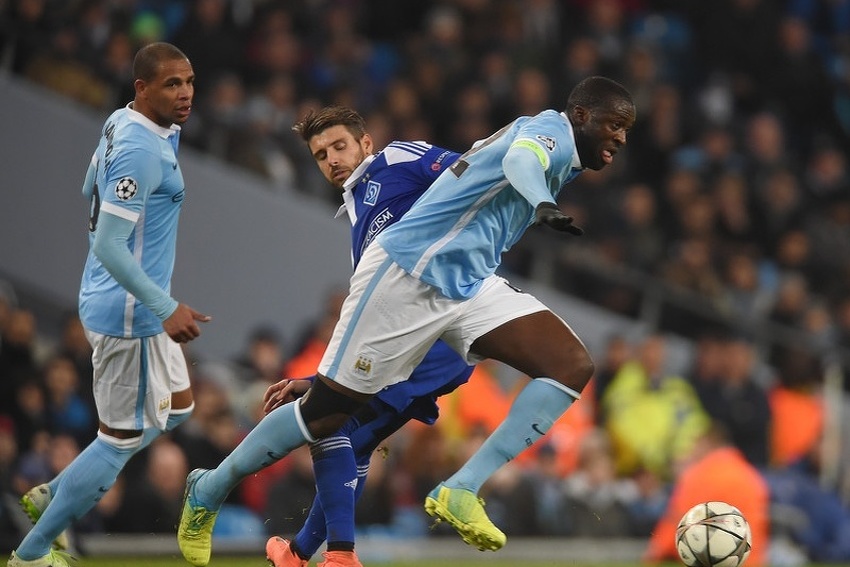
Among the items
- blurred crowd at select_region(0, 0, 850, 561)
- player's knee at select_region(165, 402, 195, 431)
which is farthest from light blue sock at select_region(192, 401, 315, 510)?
blurred crowd at select_region(0, 0, 850, 561)

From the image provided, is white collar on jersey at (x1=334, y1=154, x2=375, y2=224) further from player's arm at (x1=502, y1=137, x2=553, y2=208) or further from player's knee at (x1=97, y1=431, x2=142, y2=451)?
player's knee at (x1=97, y1=431, x2=142, y2=451)

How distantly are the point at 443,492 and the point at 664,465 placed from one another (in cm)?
749

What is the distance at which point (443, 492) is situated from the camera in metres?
6.32

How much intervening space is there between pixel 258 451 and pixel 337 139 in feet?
5.12

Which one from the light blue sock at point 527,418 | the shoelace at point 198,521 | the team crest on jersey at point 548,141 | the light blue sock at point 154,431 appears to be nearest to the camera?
the team crest on jersey at point 548,141

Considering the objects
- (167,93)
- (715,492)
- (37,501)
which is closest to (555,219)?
(167,93)

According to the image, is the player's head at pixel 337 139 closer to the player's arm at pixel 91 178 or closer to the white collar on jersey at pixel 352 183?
the white collar on jersey at pixel 352 183

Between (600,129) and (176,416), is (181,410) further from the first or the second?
(600,129)

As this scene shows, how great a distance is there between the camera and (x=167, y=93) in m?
7.04

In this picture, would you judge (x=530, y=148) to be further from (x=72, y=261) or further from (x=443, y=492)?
(x=72, y=261)

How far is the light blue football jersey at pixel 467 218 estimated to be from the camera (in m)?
6.44

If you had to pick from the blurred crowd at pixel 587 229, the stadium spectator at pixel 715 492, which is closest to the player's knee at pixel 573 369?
the blurred crowd at pixel 587 229

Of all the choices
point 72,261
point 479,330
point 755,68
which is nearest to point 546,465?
point 72,261

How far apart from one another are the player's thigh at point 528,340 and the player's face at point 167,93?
1711 millimetres
